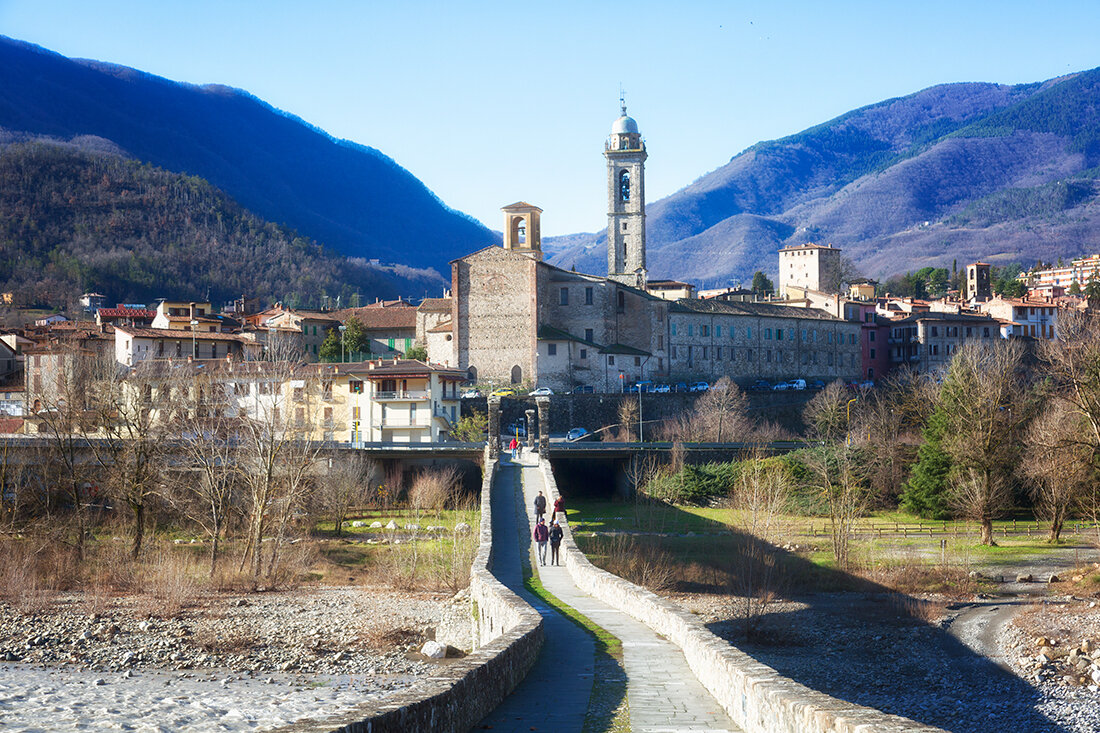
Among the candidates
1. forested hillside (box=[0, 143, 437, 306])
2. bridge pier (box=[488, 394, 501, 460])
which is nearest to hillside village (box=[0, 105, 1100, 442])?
bridge pier (box=[488, 394, 501, 460])

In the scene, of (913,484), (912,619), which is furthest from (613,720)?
(913,484)

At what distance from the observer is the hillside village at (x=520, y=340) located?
5800 centimetres

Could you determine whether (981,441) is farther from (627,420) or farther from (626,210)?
(626,210)

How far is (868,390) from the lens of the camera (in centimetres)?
7944

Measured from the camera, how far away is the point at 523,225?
80312 millimetres

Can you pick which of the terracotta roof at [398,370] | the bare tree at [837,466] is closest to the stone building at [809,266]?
the bare tree at [837,466]

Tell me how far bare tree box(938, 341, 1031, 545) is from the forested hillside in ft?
358

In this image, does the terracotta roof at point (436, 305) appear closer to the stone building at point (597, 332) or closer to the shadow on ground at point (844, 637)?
the stone building at point (597, 332)

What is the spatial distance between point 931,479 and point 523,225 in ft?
128

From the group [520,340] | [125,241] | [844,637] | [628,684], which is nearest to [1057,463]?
[844,637]

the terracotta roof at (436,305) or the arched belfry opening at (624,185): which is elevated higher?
the arched belfry opening at (624,185)

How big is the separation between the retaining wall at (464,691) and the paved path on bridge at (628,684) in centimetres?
27

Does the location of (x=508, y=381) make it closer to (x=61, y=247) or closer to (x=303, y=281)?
(x=61, y=247)

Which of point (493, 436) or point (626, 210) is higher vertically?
point (626, 210)
